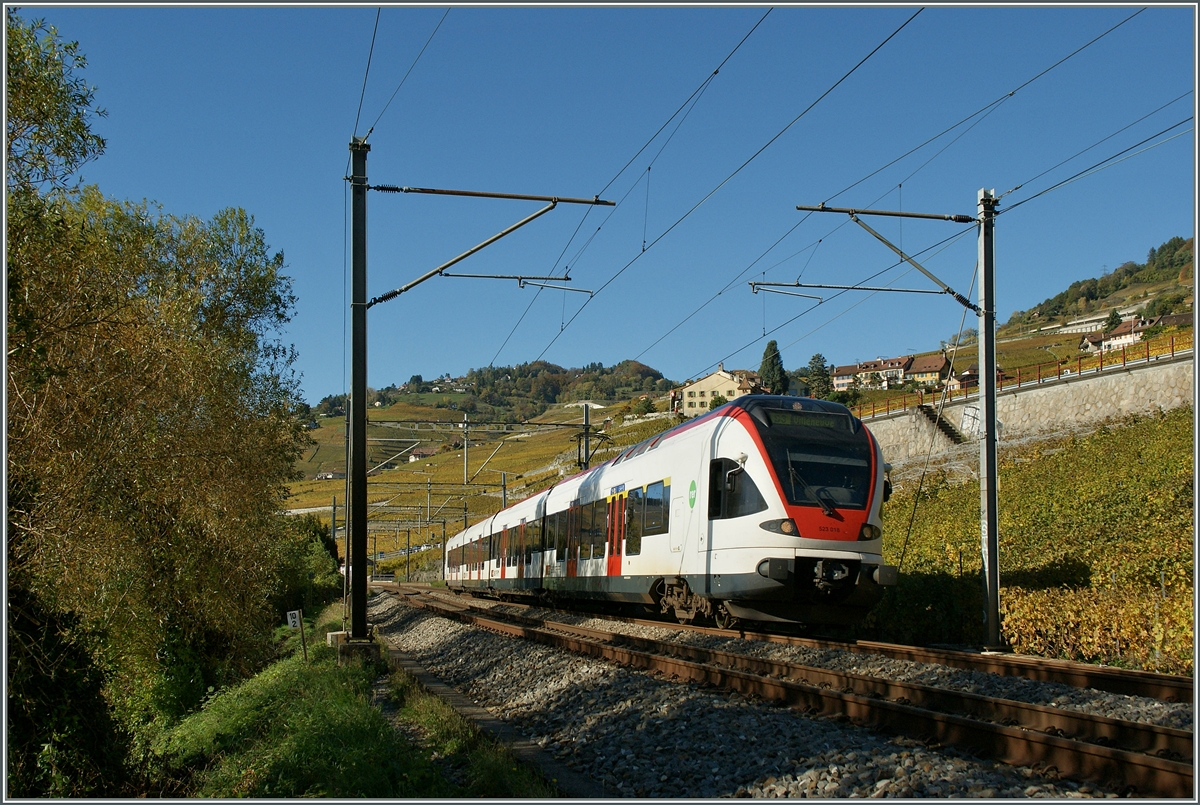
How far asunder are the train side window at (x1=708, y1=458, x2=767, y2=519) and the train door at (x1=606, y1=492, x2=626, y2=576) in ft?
14.4

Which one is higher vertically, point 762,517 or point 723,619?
point 762,517

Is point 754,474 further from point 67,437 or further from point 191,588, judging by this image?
point 191,588

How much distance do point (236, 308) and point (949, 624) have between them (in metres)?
18.5

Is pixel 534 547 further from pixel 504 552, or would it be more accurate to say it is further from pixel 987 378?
pixel 987 378

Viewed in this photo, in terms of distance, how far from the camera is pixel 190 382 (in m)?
16.5

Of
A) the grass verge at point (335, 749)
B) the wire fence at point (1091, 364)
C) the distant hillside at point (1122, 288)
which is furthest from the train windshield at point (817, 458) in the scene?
the distant hillside at point (1122, 288)

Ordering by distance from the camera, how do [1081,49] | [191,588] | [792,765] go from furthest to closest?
[191,588]
[1081,49]
[792,765]

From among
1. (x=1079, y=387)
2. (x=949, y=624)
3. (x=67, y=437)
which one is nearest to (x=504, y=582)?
(x=949, y=624)

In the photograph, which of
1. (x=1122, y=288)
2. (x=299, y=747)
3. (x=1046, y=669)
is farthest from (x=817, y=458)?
(x=1122, y=288)

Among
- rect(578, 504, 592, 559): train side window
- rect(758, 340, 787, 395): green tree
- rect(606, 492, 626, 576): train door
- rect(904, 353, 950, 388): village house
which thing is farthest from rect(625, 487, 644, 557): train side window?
rect(904, 353, 950, 388): village house

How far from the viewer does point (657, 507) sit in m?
16.2

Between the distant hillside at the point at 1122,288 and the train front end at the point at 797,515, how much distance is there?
131874mm

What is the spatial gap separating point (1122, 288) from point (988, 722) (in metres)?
172

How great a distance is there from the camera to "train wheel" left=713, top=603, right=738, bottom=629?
15.0 metres
